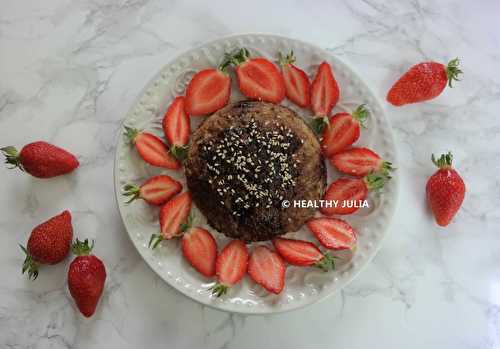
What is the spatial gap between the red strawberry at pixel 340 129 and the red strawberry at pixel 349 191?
112 millimetres

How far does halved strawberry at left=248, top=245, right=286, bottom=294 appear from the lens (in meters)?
1.54

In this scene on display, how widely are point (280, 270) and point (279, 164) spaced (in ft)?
1.07

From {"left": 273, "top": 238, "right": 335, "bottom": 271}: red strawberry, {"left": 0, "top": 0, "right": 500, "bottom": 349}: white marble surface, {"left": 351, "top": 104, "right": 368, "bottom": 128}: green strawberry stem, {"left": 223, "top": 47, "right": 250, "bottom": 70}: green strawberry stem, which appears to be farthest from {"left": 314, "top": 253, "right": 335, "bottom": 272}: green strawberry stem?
{"left": 223, "top": 47, "right": 250, "bottom": 70}: green strawberry stem

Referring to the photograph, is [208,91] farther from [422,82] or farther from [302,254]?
[422,82]

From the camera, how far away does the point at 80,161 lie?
1791mm

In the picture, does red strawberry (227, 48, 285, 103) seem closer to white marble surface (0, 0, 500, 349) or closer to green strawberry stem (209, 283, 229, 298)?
white marble surface (0, 0, 500, 349)

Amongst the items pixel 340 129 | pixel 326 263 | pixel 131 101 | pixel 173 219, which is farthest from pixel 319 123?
pixel 131 101

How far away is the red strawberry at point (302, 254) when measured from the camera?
156cm

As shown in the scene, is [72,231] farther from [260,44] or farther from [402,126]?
[402,126]

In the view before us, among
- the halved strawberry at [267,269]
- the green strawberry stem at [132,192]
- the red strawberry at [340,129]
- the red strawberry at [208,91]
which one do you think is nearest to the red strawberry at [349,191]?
the red strawberry at [340,129]

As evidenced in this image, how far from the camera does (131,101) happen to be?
183 cm

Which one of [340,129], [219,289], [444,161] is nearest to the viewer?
[219,289]

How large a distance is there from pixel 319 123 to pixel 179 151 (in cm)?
46

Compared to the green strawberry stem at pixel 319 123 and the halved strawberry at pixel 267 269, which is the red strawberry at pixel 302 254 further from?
the green strawberry stem at pixel 319 123
